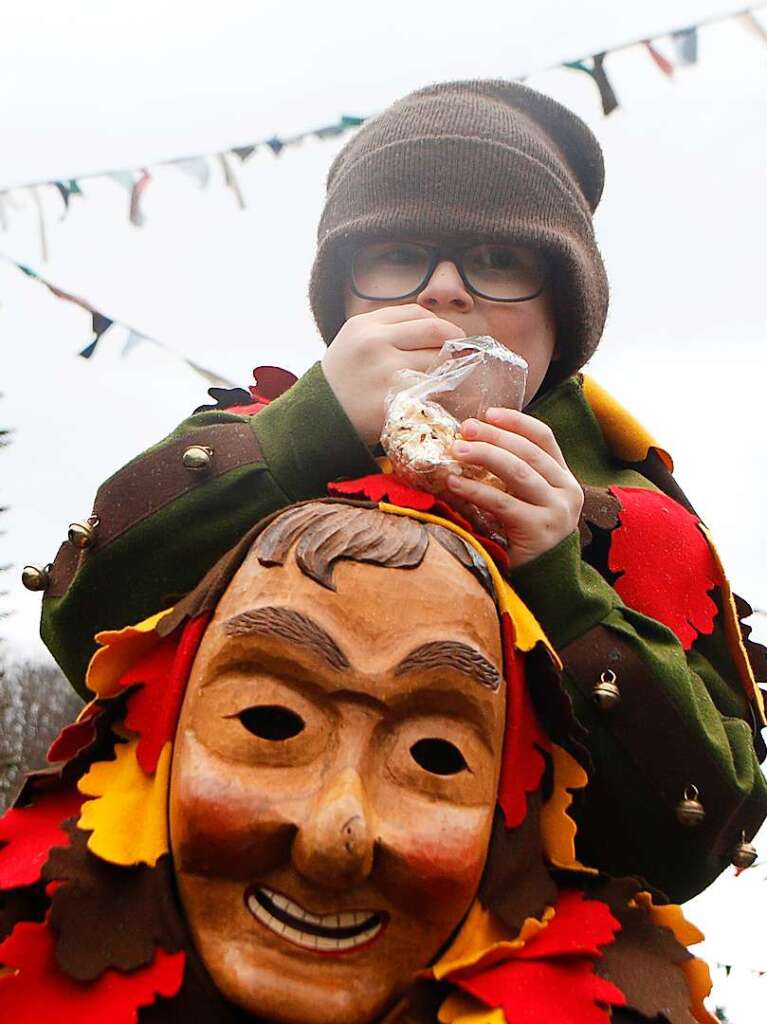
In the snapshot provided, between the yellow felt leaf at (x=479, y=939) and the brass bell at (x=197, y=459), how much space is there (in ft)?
2.46

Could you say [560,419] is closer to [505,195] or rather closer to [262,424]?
[505,195]

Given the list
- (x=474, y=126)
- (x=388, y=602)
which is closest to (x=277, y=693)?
(x=388, y=602)

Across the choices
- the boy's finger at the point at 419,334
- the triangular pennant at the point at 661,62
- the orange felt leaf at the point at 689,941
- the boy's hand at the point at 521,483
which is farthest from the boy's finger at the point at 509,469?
the triangular pennant at the point at 661,62

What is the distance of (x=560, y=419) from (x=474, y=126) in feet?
1.87

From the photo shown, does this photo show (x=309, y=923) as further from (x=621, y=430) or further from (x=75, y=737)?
(x=621, y=430)

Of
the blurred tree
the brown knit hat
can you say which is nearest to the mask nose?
the brown knit hat

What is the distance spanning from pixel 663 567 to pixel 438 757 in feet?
2.19

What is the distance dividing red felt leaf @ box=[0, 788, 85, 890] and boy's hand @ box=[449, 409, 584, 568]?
0.69 m

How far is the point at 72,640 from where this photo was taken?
5.71 ft

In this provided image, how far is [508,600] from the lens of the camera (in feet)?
4.83

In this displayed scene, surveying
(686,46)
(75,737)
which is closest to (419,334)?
(75,737)

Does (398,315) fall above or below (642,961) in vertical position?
above

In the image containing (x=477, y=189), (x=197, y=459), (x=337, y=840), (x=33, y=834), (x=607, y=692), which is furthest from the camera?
(x=477, y=189)

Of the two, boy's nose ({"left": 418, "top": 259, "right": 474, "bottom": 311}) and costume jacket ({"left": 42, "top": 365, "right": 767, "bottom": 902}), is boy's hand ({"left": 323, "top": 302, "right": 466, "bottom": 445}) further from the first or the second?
boy's nose ({"left": 418, "top": 259, "right": 474, "bottom": 311})
